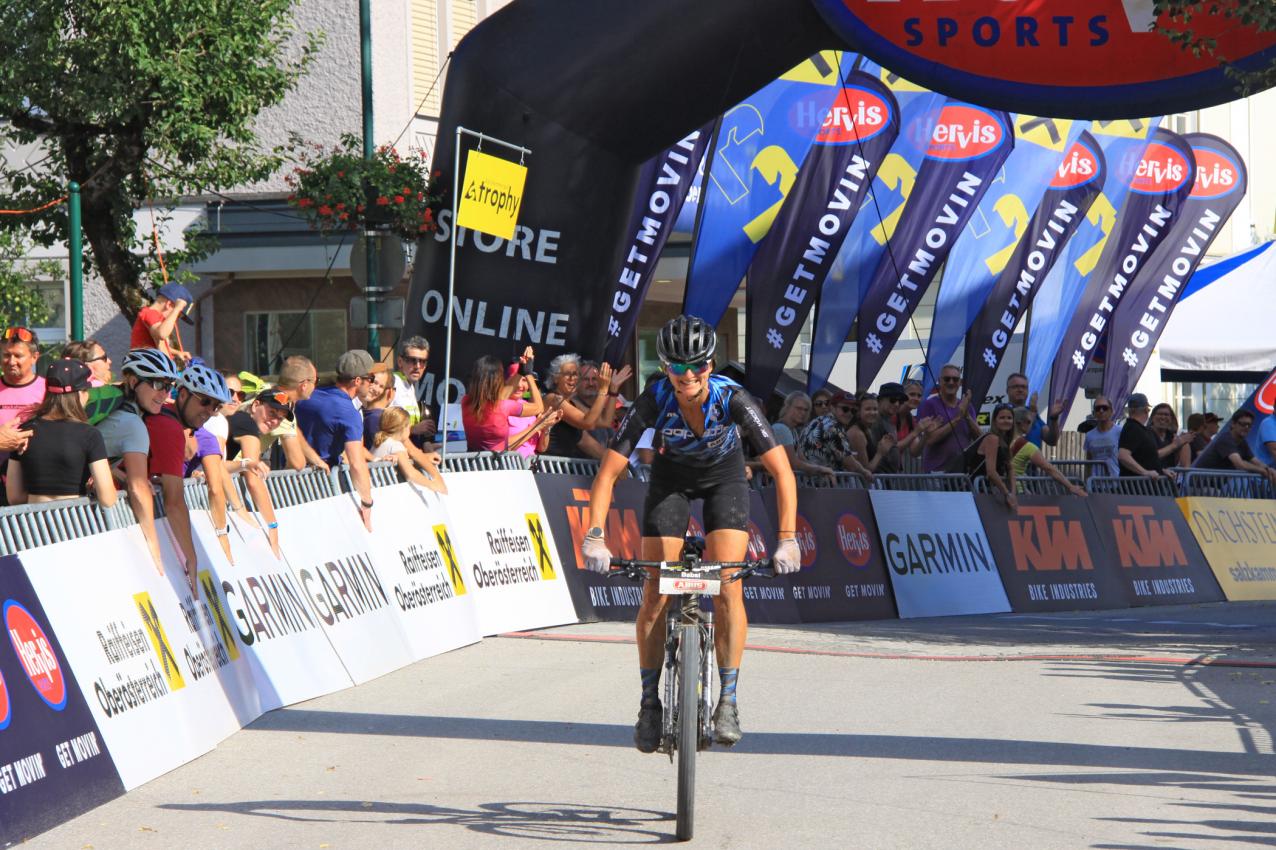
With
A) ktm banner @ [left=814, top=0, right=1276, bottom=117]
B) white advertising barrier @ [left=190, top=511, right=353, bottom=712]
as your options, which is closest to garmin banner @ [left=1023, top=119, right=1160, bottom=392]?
ktm banner @ [left=814, top=0, right=1276, bottom=117]

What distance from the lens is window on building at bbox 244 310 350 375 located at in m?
30.6

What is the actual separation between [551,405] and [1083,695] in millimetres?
5258

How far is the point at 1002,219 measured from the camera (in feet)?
87.6

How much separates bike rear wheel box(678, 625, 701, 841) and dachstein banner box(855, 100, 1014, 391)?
17246 millimetres

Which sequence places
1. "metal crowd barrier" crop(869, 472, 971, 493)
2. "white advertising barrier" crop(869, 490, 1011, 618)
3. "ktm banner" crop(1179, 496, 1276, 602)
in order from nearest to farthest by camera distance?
"white advertising barrier" crop(869, 490, 1011, 618) < "metal crowd barrier" crop(869, 472, 971, 493) < "ktm banner" crop(1179, 496, 1276, 602)

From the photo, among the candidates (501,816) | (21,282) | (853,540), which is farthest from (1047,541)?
(21,282)

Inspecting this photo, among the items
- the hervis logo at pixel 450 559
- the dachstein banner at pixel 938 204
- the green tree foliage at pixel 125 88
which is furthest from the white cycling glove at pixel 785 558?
the dachstein banner at pixel 938 204

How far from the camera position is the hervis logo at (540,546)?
14.4 m

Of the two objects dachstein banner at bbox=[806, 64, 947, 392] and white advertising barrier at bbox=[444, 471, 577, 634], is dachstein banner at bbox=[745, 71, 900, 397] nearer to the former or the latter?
dachstein banner at bbox=[806, 64, 947, 392]

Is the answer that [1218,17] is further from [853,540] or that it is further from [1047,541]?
[1047,541]

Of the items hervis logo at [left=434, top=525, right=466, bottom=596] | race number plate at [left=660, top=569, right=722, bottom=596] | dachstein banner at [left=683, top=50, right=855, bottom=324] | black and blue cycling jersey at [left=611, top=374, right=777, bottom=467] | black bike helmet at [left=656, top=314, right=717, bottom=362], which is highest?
dachstein banner at [left=683, top=50, right=855, bottom=324]

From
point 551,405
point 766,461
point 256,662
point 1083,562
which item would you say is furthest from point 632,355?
point 766,461

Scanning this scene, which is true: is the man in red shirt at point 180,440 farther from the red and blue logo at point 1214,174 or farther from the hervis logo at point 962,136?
the red and blue logo at point 1214,174

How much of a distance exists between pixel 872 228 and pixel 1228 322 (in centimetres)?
832
